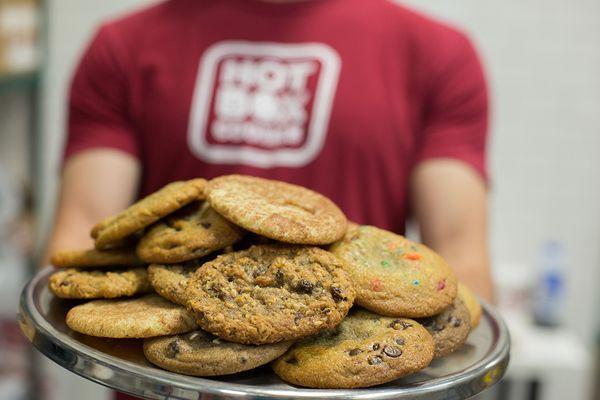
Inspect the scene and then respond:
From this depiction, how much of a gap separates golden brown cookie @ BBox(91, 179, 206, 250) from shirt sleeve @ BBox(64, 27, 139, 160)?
523 mm

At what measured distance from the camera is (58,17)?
6.77 ft

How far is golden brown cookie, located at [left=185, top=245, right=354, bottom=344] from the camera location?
533 mm

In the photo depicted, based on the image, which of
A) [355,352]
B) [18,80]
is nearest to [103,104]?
[355,352]

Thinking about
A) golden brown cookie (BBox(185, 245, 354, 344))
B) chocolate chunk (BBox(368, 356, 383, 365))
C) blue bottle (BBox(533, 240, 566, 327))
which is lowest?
blue bottle (BBox(533, 240, 566, 327))

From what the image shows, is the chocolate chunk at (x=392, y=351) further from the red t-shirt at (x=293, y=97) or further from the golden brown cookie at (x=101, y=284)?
the red t-shirt at (x=293, y=97)

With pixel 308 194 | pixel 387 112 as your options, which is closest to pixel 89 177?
pixel 387 112

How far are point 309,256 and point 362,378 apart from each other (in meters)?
0.11

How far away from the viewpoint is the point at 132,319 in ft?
1.82

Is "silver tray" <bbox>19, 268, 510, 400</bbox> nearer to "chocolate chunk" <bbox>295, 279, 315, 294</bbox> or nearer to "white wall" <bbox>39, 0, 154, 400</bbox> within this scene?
"chocolate chunk" <bbox>295, 279, 315, 294</bbox>

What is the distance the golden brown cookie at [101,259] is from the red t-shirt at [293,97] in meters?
0.48

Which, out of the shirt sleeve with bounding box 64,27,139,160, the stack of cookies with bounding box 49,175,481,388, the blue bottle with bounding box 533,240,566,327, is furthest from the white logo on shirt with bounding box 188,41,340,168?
the blue bottle with bounding box 533,240,566,327

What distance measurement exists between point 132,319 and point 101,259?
118 mm

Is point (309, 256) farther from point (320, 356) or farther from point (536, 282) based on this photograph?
point (536, 282)

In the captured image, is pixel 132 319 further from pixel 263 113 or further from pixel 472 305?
pixel 263 113
